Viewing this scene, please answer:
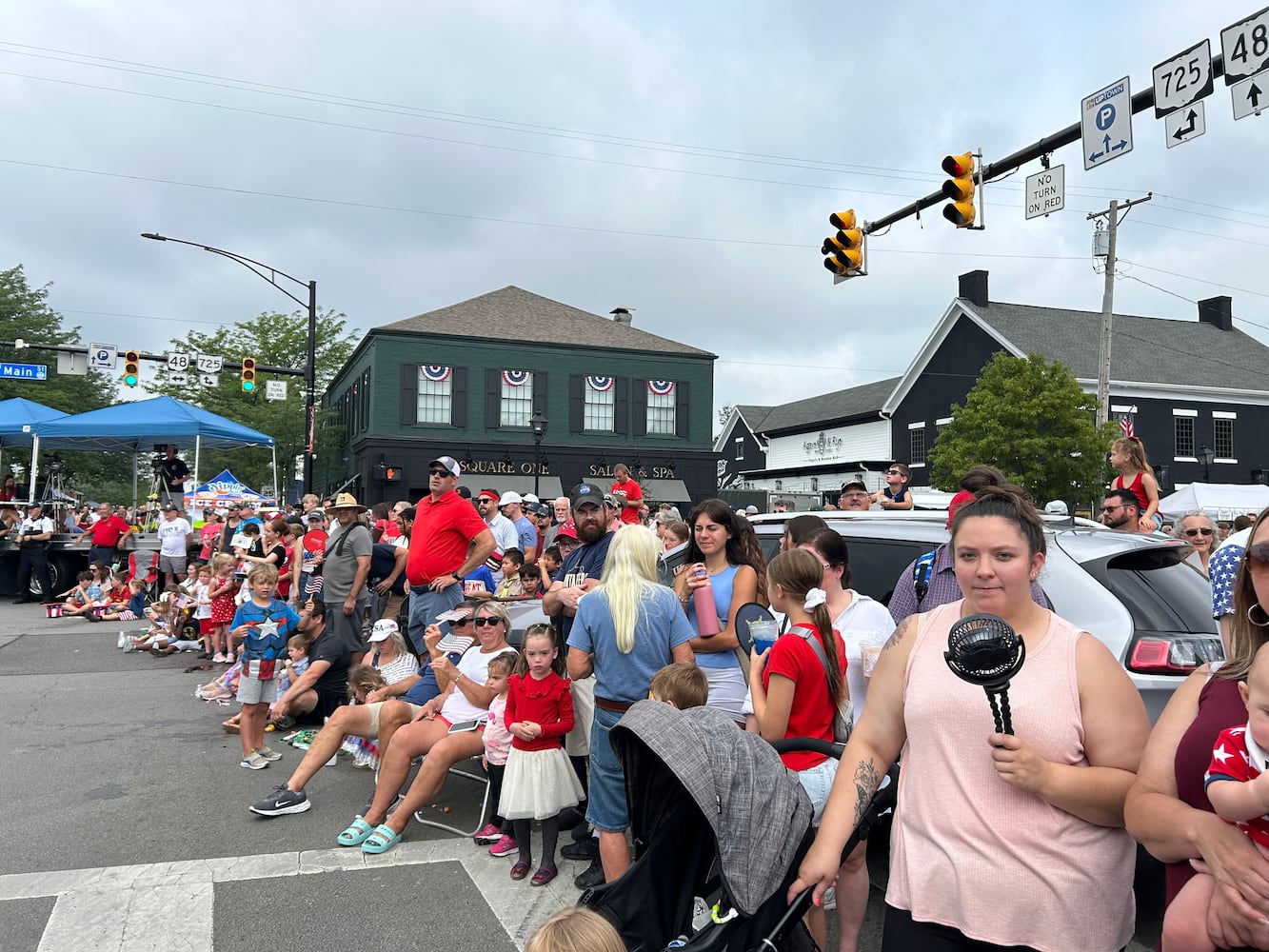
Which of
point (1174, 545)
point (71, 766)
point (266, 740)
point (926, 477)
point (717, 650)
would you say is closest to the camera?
point (1174, 545)

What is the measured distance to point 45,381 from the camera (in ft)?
139

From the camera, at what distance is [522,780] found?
193 inches

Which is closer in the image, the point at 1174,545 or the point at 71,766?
the point at 1174,545

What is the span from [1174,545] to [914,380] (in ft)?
125

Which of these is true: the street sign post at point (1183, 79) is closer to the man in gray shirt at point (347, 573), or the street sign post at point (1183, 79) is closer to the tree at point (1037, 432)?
the man in gray shirt at point (347, 573)

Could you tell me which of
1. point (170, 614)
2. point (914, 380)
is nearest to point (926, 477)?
point (914, 380)

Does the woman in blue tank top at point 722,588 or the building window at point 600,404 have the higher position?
the building window at point 600,404

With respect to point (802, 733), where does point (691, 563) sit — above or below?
above

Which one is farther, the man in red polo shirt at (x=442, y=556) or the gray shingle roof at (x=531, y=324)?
the gray shingle roof at (x=531, y=324)

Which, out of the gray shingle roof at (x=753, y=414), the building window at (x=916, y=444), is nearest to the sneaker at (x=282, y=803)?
the building window at (x=916, y=444)

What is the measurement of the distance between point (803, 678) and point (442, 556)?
4.76 m

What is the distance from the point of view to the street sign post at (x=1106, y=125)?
27.4ft

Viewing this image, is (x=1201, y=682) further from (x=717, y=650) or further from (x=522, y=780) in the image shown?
(x=522, y=780)

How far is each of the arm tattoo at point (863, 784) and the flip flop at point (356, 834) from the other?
3.75 m
